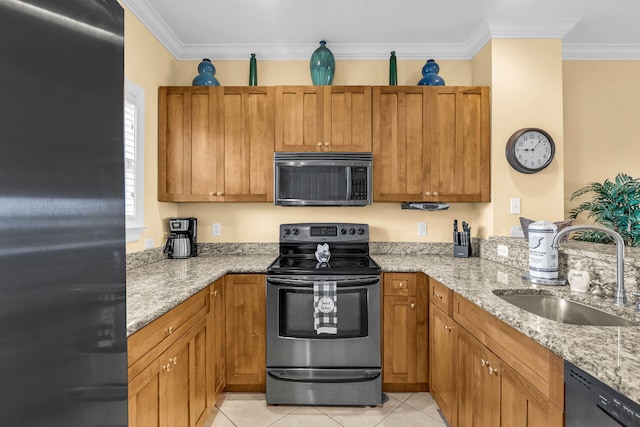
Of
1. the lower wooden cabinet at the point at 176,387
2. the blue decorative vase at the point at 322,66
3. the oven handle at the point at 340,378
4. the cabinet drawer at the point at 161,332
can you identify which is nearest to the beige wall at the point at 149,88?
the cabinet drawer at the point at 161,332

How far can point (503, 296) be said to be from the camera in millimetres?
1729

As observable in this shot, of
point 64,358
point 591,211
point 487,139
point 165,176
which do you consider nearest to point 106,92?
point 64,358

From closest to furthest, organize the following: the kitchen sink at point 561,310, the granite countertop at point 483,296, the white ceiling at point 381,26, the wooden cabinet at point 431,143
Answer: the granite countertop at point 483,296, the kitchen sink at point 561,310, the white ceiling at point 381,26, the wooden cabinet at point 431,143

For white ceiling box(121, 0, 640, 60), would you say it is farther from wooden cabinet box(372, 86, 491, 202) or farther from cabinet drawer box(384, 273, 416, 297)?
cabinet drawer box(384, 273, 416, 297)

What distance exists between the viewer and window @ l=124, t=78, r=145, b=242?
2326 mm

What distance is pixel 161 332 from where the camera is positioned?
1468mm

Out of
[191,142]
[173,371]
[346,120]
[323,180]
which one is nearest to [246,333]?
[173,371]

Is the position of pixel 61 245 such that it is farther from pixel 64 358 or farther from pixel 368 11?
pixel 368 11

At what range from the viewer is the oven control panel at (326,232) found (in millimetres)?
2883

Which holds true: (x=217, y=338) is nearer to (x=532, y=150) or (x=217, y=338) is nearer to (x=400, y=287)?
(x=400, y=287)

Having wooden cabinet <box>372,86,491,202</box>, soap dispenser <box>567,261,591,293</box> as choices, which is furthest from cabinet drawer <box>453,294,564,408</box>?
wooden cabinet <box>372,86,491,202</box>

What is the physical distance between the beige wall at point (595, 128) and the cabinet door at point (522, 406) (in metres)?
2.40

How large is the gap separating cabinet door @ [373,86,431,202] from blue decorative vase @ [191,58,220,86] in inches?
54.1

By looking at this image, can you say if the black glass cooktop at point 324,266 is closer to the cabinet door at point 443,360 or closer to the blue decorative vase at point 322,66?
the cabinet door at point 443,360
